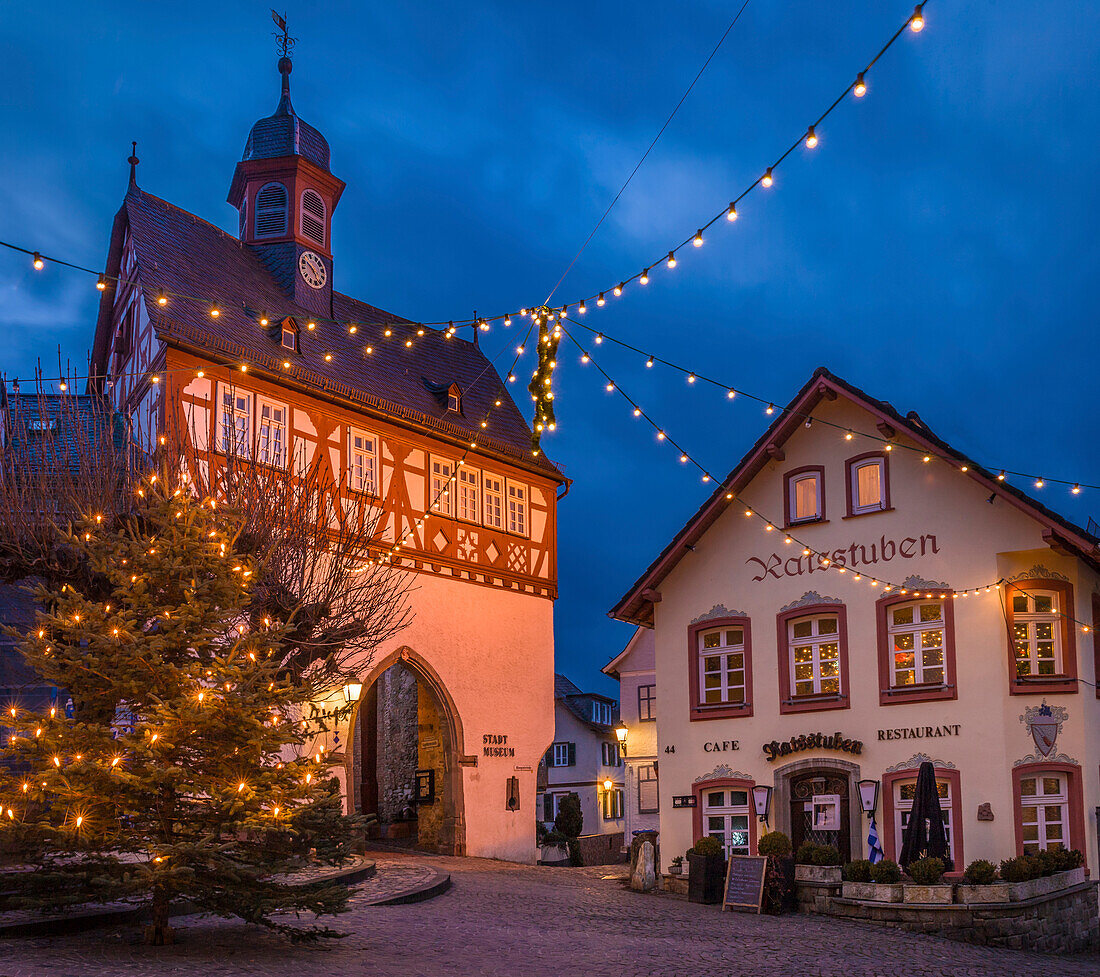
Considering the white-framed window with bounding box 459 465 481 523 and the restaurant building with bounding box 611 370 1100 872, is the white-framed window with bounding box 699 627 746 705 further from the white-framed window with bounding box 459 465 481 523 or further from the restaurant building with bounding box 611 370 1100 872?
the white-framed window with bounding box 459 465 481 523

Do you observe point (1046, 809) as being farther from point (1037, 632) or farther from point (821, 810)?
point (821, 810)

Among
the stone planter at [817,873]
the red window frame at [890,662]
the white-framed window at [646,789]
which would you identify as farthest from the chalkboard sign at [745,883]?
the white-framed window at [646,789]

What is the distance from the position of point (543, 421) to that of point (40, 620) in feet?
20.0

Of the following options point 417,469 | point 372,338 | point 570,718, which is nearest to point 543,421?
point 417,469

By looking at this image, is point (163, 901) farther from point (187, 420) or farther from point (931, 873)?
point (187, 420)

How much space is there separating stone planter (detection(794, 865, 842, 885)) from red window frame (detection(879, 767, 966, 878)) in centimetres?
172

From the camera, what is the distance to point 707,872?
1911 centimetres

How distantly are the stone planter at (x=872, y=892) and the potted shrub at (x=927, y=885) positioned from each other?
12 centimetres

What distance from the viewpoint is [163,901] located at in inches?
433

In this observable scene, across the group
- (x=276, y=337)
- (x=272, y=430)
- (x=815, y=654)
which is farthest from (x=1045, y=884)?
(x=276, y=337)

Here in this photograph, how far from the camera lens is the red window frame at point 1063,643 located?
18484 millimetres

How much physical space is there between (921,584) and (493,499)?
1137 centimetres

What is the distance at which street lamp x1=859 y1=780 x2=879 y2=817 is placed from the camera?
63.1ft

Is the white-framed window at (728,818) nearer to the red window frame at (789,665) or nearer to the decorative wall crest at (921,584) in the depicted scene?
the red window frame at (789,665)
